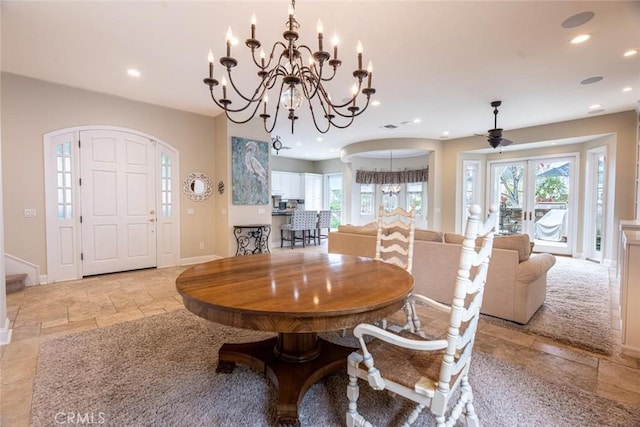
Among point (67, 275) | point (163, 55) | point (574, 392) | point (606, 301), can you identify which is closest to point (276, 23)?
point (163, 55)

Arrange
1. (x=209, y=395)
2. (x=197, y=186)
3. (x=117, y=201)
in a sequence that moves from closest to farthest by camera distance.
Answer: (x=209, y=395) < (x=117, y=201) < (x=197, y=186)

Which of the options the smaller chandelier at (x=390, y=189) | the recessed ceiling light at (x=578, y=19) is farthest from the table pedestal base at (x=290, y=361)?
the smaller chandelier at (x=390, y=189)

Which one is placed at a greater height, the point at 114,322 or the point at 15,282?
the point at 15,282

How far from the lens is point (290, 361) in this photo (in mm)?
1821

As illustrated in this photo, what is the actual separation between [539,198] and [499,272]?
5.25m

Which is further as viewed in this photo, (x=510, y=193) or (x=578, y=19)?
(x=510, y=193)

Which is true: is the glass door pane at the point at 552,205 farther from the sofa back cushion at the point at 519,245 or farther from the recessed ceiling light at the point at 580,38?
the sofa back cushion at the point at 519,245

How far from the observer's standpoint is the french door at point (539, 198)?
6418 millimetres

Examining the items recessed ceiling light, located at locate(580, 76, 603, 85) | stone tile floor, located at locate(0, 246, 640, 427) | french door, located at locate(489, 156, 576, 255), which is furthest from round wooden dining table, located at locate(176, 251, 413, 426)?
french door, located at locate(489, 156, 576, 255)

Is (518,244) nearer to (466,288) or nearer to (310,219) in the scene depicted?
(466,288)

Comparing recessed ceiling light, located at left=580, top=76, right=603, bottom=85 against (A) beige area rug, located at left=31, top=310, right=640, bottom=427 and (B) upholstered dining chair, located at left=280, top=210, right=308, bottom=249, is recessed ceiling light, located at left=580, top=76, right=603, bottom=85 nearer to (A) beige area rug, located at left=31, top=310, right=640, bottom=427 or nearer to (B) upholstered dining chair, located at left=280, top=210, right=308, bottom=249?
(A) beige area rug, located at left=31, top=310, right=640, bottom=427

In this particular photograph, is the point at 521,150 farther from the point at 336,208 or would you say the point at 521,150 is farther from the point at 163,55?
the point at 163,55

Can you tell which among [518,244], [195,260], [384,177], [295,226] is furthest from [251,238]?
[384,177]

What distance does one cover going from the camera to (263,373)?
6.19ft
